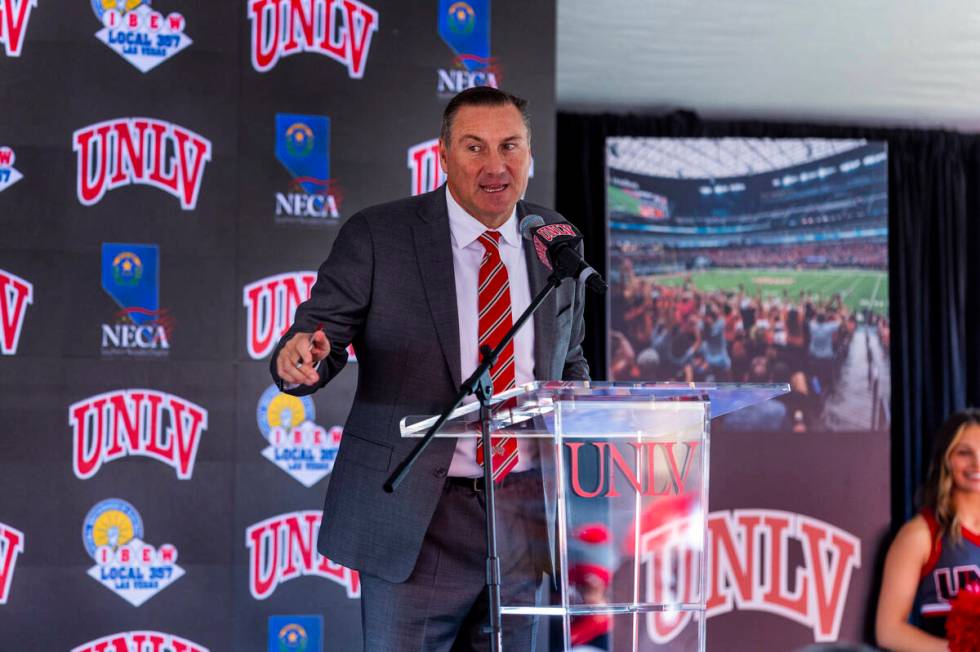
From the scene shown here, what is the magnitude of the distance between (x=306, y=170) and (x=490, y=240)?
150 cm

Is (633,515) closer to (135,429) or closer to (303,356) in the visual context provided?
(303,356)

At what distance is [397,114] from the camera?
11.0 feet

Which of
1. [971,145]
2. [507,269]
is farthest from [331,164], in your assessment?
[971,145]

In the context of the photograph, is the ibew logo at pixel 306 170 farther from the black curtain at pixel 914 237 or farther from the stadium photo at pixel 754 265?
the black curtain at pixel 914 237

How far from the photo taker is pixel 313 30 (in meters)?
3.34

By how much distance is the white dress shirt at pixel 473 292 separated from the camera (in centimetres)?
181

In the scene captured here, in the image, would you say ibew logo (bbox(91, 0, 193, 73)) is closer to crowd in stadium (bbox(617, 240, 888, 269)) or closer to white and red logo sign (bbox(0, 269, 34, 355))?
white and red logo sign (bbox(0, 269, 34, 355))

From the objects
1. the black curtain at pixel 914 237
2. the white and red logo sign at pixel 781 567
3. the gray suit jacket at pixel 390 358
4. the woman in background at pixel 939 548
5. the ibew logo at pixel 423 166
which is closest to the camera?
the gray suit jacket at pixel 390 358

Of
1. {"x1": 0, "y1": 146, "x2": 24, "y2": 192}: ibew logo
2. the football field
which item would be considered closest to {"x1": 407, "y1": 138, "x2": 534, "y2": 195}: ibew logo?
{"x1": 0, "y1": 146, "x2": 24, "y2": 192}: ibew logo

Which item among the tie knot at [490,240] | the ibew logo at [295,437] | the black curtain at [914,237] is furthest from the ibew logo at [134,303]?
the black curtain at [914,237]

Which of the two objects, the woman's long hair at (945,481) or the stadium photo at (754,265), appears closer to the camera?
the woman's long hair at (945,481)

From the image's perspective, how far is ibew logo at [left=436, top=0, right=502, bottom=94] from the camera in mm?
3371

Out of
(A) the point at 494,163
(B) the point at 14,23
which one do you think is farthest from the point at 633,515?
(B) the point at 14,23

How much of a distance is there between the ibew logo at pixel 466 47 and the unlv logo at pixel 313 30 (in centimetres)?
24
